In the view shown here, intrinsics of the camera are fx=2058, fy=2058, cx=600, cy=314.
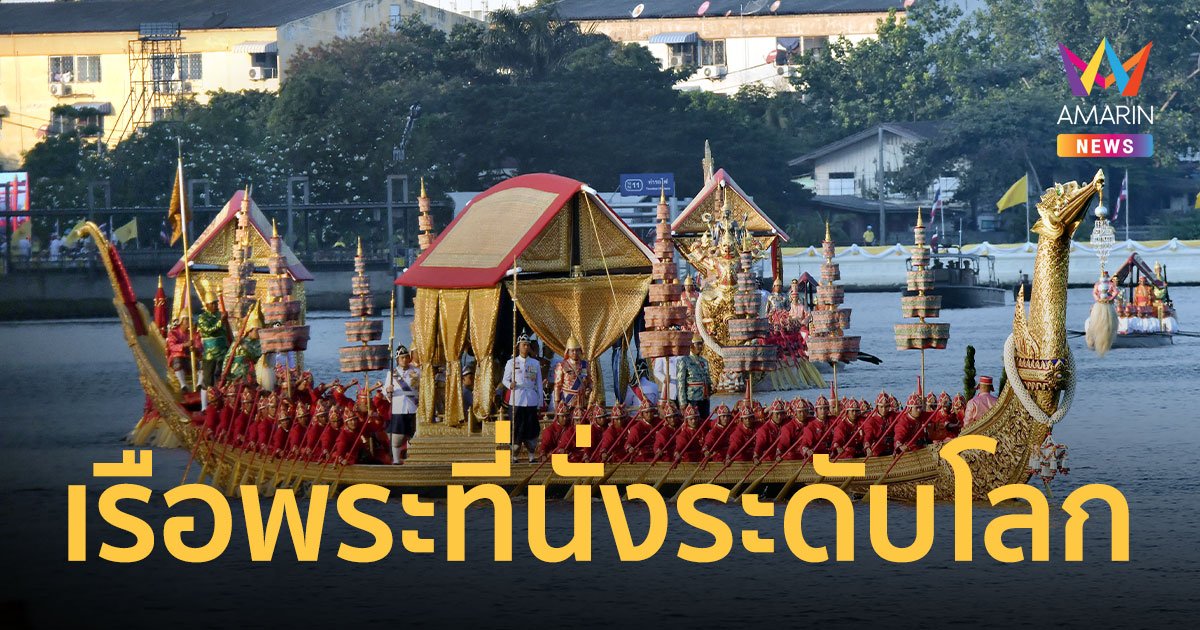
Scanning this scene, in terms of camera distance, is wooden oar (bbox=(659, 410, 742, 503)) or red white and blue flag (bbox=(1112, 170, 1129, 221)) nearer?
wooden oar (bbox=(659, 410, 742, 503))

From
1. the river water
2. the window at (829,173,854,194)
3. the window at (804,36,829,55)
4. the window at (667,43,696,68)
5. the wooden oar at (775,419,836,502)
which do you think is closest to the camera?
the river water

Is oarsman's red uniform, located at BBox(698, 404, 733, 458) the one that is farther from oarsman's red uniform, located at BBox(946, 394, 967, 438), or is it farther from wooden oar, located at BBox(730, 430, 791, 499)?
oarsman's red uniform, located at BBox(946, 394, 967, 438)

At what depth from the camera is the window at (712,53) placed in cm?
10912

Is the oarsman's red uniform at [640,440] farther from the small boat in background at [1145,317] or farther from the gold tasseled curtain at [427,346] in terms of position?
the small boat in background at [1145,317]

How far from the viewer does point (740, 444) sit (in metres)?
24.0

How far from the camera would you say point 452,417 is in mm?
25391

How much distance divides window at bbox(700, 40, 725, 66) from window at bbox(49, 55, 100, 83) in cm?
3631

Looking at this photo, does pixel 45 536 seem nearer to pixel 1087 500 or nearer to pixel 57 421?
pixel 1087 500

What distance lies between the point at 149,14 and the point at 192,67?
3.24 metres

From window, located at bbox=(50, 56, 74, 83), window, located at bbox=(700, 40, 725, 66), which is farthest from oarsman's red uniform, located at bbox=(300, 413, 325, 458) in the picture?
window, located at bbox=(700, 40, 725, 66)

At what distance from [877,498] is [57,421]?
22.8 metres

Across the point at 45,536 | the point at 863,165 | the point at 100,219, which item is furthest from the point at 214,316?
the point at 863,165

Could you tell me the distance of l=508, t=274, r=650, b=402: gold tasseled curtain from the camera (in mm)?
25297

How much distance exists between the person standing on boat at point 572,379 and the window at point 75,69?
62396mm
